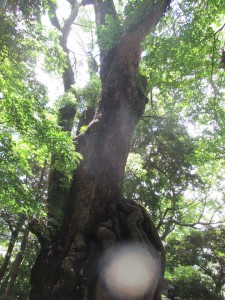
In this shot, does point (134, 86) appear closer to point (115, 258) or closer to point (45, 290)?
point (115, 258)

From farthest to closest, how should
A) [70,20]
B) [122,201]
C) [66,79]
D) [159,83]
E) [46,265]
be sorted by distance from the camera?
[70,20] → [66,79] → [159,83] → [122,201] → [46,265]

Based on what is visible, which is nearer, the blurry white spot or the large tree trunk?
the blurry white spot

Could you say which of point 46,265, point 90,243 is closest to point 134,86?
point 90,243

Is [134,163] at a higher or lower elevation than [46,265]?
higher

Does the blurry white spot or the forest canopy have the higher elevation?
the forest canopy

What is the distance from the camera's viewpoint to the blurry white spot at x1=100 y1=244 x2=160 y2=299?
186 inches

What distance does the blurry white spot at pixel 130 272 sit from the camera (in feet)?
15.5

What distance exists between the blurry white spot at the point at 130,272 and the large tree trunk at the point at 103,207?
9 cm

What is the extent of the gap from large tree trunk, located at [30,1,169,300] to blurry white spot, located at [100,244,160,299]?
93 mm

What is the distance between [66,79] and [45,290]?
711cm

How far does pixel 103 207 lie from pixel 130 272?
1432 mm

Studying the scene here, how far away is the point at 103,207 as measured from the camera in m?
5.84

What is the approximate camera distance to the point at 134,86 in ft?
22.8

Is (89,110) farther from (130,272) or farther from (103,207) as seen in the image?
(130,272)
